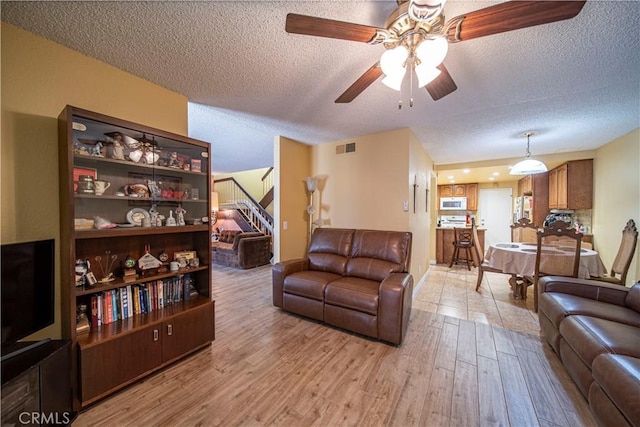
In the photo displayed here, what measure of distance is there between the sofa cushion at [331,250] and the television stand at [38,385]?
244cm

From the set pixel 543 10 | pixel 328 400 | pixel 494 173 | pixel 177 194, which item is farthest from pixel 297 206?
pixel 494 173

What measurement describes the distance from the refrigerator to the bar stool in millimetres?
1580

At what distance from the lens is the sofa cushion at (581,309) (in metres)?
1.81

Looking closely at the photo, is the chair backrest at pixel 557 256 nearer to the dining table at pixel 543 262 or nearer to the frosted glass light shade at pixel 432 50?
the dining table at pixel 543 262

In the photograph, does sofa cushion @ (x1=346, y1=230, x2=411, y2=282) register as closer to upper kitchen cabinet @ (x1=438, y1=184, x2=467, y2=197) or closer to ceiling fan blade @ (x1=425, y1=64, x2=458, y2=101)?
ceiling fan blade @ (x1=425, y1=64, x2=458, y2=101)

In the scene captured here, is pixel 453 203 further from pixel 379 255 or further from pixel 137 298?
pixel 137 298

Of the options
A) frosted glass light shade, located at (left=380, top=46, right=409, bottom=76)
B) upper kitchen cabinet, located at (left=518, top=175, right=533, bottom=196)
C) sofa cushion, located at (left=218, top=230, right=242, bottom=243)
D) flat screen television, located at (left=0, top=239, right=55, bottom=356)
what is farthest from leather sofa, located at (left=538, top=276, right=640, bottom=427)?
sofa cushion, located at (left=218, top=230, right=242, bottom=243)

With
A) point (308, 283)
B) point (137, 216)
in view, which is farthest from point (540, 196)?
point (137, 216)

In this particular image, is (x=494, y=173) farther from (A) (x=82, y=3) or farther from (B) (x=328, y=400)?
(A) (x=82, y=3)

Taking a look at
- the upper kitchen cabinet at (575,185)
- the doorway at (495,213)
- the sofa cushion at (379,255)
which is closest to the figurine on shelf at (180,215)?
the sofa cushion at (379,255)

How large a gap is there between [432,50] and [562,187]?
17.9ft

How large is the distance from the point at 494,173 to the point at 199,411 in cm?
718

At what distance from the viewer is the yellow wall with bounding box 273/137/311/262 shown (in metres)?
3.70

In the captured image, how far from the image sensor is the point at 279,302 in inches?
120
